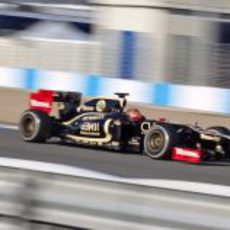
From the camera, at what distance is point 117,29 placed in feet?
90.6

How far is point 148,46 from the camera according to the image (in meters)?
26.1

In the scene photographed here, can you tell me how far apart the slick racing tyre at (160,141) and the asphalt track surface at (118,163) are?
105 millimetres

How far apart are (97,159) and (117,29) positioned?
15.1m

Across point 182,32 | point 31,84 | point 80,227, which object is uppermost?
point 182,32

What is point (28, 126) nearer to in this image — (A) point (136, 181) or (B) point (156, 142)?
(B) point (156, 142)

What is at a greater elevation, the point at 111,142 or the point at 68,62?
the point at 68,62

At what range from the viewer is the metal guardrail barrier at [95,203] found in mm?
5430

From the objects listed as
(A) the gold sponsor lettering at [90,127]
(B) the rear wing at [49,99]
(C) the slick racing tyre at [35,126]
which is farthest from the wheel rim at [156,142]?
(B) the rear wing at [49,99]

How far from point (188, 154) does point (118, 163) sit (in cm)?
105

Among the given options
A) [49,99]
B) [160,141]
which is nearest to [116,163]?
[160,141]

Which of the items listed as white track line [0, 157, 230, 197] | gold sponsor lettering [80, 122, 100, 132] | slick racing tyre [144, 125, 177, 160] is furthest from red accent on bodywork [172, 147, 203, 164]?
white track line [0, 157, 230, 197]

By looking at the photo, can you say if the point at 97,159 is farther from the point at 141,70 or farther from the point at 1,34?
the point at 1,34

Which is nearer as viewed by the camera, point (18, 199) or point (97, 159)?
point (18, 199)

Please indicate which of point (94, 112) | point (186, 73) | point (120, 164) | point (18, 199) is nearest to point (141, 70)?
point (186, 73)
